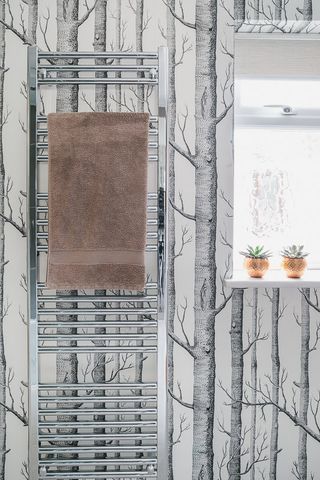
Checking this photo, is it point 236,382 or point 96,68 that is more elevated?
point 96,68

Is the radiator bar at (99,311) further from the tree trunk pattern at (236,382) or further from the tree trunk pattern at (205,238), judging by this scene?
the tree trunk pattern at (236,382)

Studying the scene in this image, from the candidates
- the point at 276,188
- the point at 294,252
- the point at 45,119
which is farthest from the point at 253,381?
the point at 45,119

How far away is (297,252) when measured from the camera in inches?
78.5

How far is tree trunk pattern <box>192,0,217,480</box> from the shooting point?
1964 millimetres

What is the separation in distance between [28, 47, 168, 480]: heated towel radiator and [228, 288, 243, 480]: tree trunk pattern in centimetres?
27

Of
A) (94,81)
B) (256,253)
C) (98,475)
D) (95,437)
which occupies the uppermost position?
(94,81)

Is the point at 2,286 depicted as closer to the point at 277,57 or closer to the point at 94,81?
the point at 94,81

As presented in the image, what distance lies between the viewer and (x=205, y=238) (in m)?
1.99

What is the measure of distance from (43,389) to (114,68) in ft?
3.97

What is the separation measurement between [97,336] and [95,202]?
501mm

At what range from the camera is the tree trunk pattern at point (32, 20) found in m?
1.94

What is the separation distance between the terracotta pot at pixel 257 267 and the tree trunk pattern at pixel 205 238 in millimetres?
140

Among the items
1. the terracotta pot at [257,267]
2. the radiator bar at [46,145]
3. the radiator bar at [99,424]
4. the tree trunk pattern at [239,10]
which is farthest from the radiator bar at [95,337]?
the tree trunk pattern at [239,10]

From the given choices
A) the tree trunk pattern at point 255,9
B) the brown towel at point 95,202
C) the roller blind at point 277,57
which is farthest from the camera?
the roller blind at point 277,57
